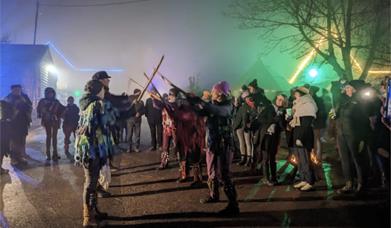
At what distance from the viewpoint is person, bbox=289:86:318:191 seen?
23.9 ft

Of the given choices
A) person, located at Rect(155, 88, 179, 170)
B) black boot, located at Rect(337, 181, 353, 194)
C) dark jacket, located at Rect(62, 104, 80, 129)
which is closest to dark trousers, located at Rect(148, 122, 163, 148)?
dark jacket, located at Rect(62, 104, 80, 129)

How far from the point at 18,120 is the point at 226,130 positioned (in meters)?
6.99

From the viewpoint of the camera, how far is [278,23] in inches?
661

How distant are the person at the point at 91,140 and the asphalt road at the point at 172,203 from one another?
1.32 feet

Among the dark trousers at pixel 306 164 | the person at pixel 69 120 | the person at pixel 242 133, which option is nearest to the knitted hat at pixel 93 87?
the dark trousers at pixel 306 164

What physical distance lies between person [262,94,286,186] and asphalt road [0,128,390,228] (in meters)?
0.26

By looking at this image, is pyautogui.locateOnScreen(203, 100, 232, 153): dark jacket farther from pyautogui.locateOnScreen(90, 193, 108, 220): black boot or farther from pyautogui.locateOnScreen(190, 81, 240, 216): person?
pyautogui.locateOnScreen(90, 193, 108, 220): black boot

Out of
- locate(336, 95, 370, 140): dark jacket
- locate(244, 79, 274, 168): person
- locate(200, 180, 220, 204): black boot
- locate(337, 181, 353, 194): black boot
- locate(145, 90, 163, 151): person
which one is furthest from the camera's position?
locate(145, 90, 163, 151): person

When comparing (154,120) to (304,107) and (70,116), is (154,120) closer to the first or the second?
(70,116)

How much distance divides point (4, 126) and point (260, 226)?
25.8 feet

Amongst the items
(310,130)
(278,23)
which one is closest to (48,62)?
(278,23)

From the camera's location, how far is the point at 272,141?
26.0 feet

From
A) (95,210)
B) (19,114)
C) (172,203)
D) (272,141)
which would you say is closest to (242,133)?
(272,141)

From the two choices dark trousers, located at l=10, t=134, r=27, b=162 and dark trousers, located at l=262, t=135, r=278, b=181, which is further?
dark trousers, located at l=10, t=134, r=27, b=162
